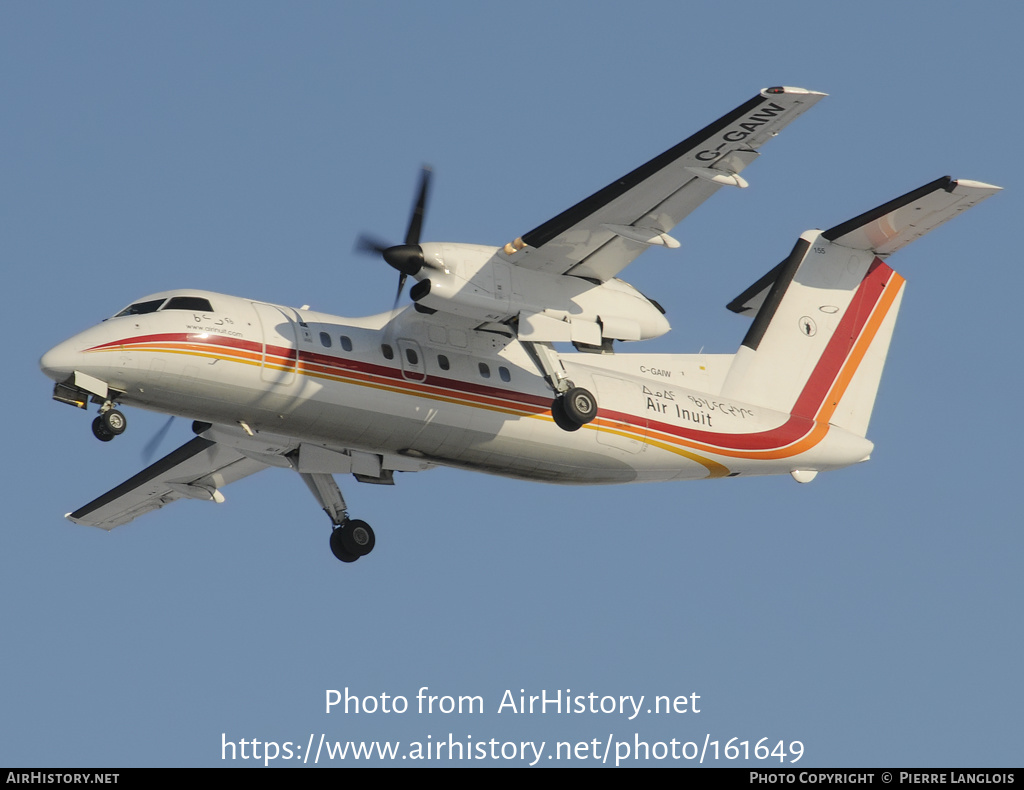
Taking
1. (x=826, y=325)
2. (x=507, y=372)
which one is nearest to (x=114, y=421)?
(x=507, y=372)

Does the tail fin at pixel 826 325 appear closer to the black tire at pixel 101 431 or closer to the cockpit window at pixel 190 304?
the cockpit window at pixel 190 304

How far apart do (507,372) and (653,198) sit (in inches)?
100

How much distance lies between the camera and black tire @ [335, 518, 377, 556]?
54.7ft

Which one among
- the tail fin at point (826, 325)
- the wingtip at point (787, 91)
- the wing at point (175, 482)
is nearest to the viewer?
the wingtip at point (787, 91)

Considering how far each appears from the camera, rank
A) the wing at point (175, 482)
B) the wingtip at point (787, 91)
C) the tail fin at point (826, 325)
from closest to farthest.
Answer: the wingtip at point (787, 91) < the wing at point (175, 482) < the tail fin at point (826, 325)

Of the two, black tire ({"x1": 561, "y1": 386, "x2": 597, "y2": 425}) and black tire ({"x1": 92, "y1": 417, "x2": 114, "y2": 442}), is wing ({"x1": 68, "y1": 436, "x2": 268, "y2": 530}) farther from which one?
black tire ({"x1": 561, "y1": 386, "x2": 597, "y2": 425})

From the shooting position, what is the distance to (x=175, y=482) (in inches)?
709

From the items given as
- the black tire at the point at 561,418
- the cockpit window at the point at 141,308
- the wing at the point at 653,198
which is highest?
the wing at the point at 653,198

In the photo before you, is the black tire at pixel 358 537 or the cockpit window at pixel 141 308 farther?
the black tire at pixel 358 537

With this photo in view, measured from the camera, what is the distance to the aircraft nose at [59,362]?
1336 cm

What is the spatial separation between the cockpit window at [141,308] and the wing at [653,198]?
3.66 m

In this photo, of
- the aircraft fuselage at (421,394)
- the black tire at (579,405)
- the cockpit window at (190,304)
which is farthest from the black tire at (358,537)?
the cockpit window at (190,304)

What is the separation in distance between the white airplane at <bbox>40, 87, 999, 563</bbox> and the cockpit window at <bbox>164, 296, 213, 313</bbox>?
2 cm

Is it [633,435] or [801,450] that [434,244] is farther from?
[801,450]
